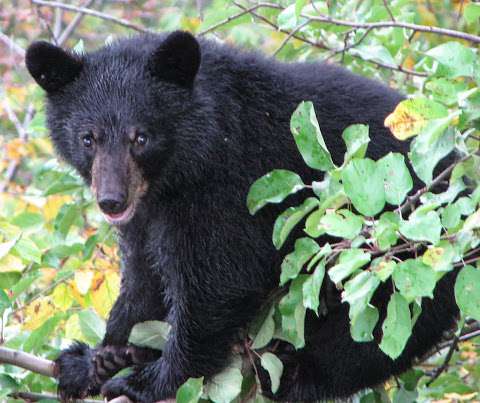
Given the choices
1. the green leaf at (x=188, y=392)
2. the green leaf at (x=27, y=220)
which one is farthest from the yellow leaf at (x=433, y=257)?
the green leaf at (x=27, y=220)

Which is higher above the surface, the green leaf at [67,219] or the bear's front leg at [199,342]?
the bear's front leg at [199,342]

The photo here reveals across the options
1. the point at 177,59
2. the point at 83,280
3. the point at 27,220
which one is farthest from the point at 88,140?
the point at 27,220

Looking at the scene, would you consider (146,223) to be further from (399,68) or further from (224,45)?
(399,68)

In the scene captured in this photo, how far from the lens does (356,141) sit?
11.5ft

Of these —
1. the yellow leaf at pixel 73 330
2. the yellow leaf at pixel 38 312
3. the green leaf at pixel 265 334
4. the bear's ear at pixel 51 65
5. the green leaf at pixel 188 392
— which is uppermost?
the bear's ear at pixel 51 65

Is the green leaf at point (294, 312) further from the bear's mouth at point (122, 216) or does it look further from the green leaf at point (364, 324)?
the bear's mouth at point (122, 216)

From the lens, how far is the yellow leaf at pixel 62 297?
5.23 m

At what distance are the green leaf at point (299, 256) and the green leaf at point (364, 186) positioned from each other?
1.50 ft

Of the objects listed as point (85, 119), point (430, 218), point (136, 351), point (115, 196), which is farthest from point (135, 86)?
point (430, 218)

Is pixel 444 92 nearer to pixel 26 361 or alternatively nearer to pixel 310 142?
pixel 310 142

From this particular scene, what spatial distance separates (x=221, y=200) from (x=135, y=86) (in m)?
0.66

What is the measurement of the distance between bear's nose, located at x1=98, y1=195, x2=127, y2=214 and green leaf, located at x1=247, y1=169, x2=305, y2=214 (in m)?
0.68

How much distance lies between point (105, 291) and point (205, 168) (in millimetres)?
1144

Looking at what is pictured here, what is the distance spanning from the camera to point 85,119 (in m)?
4.60
